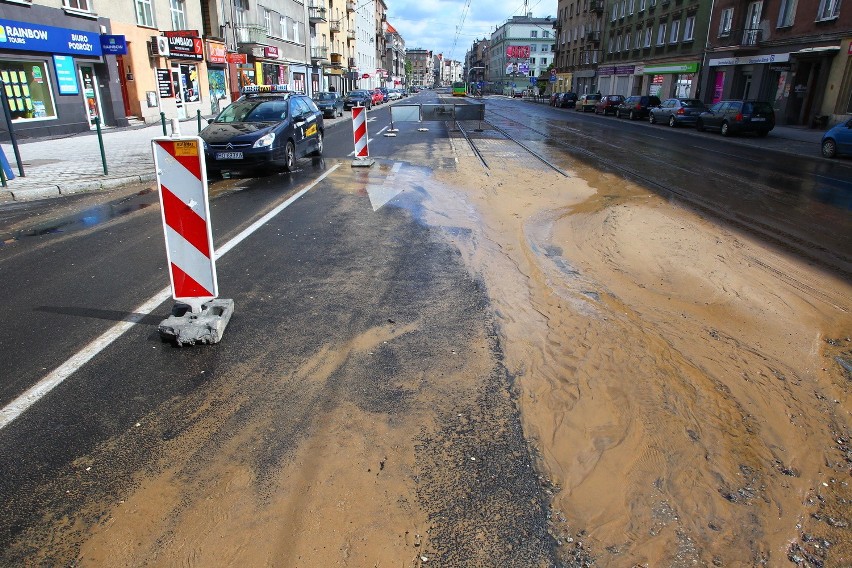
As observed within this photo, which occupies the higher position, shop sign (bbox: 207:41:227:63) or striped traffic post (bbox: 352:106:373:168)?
shop sign (bbox: 207:41:227:63)

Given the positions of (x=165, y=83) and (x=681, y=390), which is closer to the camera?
(x=681, y=390)

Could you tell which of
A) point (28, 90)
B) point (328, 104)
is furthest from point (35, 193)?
point (328, 104)

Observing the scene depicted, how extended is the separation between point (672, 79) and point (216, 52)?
33.0 m

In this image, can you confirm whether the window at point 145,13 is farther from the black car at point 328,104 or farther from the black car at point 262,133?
the black car at point 262,133

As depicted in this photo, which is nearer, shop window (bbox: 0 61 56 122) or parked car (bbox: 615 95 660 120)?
shop window (bbox: 0 61 56 122)

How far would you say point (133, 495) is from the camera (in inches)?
107

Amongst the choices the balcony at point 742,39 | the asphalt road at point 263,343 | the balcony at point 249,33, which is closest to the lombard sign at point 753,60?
the balcony at point 742,39

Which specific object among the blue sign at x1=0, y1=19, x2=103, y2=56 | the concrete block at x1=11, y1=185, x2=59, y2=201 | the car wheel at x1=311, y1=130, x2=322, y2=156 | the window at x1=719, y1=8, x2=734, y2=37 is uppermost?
the window at x1=719, y1=8, x2=734, y2=37

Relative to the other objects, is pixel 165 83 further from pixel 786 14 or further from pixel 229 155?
pixel 786 14

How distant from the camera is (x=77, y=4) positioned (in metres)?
20.0

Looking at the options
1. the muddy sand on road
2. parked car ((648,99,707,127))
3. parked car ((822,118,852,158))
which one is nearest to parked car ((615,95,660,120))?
parked car ((648,99,707,127))

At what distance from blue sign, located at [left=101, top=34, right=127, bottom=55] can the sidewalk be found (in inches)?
147

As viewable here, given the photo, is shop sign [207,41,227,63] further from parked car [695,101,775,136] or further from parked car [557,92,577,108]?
parked car [557,92,577,108]

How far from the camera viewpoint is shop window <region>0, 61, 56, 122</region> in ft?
57.5
